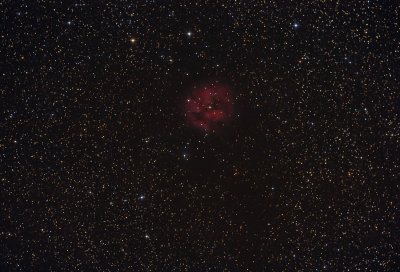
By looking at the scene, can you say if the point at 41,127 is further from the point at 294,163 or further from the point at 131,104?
the point at 294,163

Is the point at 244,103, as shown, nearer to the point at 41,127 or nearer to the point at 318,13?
the point at 318,13

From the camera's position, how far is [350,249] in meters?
0.46

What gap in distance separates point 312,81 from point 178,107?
170mm

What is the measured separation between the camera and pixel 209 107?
1.50 ft

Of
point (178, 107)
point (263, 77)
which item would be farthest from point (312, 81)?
point (178, 107)

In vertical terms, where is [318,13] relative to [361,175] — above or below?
above

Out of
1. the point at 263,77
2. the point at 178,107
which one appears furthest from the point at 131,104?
the point at 263,77

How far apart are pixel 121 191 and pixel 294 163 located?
0.72 ft

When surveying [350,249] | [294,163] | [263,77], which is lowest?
[350,249]

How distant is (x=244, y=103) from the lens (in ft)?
1.49

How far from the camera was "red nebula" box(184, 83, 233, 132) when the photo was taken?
0.45 metres

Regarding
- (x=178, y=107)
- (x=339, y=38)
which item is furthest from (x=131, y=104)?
(x=339, y=38)

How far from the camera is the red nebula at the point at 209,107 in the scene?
454 millimetres

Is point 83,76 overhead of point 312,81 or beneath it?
overhead
